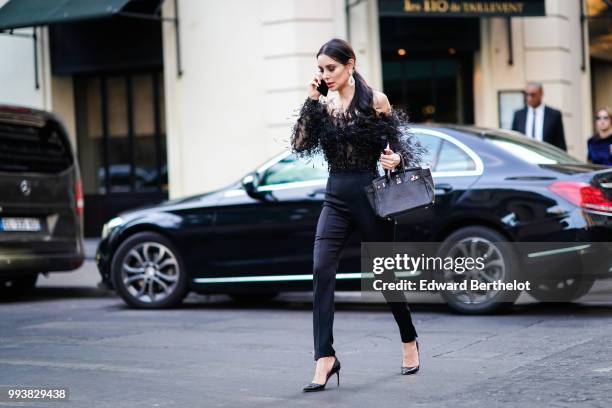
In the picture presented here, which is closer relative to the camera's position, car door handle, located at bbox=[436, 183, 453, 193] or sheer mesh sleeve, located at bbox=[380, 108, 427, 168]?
sheer mesh sleeve, located at bbox=[380, 108, 427, 168]

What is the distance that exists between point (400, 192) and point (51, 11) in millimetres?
11293

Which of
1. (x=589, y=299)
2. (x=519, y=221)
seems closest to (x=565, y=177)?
(x=519, y=221)

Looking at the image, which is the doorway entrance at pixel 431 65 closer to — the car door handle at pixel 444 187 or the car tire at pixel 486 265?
the car door handle at pixel 444 187

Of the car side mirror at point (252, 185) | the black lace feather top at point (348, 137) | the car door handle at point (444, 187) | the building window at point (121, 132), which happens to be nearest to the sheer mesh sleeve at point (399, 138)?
A: the black lace feather top at point (348, 137)

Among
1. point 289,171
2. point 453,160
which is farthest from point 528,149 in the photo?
point 289,171

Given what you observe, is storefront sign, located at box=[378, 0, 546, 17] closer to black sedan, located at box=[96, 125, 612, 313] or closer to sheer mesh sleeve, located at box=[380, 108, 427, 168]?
black sedan, located at box=[96, 125, 612, 313]

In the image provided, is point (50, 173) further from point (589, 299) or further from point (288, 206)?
point (589, 299)

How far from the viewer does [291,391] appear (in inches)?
238

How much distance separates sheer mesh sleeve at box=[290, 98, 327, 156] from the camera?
6211 millimetres

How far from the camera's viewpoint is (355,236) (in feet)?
31.4

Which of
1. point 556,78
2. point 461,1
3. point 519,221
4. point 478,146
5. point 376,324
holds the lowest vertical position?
point 376,324

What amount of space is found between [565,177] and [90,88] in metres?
11.3

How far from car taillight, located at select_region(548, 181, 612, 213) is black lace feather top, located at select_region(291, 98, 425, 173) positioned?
111 inches

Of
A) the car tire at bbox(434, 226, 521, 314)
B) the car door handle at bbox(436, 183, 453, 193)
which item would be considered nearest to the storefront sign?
the car door handle at bbox(436, 183, 453, 193)
